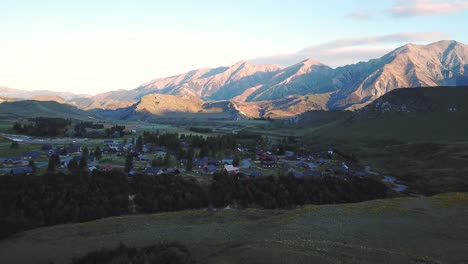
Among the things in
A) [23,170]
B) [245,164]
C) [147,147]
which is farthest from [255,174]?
[147,147]

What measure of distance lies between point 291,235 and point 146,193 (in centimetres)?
4144

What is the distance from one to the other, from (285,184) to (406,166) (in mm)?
63729

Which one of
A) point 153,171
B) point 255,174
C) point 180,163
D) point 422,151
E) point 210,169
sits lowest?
point 422,151

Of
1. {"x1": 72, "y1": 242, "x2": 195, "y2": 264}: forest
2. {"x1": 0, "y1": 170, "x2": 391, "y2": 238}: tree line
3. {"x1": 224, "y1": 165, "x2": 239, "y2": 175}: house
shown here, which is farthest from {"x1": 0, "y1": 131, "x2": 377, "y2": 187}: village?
{"x1": 72, "y1": 242, "x2": 195, "y2": 264}: forest

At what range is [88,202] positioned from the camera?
222ft

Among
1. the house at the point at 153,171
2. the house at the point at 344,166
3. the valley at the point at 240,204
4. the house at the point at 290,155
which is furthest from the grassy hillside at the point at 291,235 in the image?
the house at the point at 290,155

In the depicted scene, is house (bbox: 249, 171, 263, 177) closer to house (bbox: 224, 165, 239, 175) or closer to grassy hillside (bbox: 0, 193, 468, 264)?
house (bbox: 224, 165, 239, 175)

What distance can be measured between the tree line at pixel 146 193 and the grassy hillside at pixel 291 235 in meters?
12.6

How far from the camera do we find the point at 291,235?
41594mm

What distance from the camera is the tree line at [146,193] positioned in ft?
207

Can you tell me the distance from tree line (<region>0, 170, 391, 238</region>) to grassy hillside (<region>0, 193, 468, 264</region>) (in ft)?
41.5

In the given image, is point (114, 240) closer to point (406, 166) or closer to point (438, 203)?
point (438, 203)

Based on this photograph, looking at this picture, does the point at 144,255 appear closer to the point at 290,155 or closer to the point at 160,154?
the point at 160,154

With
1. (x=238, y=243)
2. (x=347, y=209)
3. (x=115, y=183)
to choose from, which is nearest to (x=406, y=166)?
(x=347, y=209)
